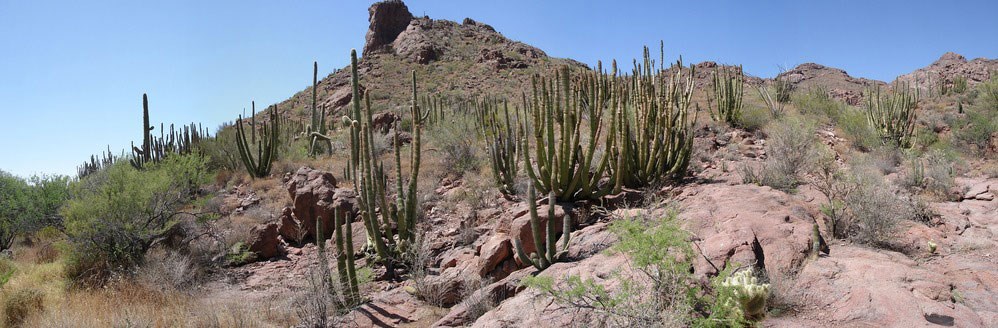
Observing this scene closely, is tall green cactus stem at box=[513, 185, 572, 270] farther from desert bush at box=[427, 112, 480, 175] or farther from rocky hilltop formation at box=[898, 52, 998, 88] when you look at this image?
rocky hilltop formation at box=[898, 52, 998, 88]

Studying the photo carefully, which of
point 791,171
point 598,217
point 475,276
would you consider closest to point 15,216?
point 475,276

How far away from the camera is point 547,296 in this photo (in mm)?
4383

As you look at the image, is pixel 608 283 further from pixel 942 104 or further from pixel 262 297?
pixel 942 104

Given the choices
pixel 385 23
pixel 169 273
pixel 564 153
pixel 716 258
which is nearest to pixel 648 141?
pixel 564 153

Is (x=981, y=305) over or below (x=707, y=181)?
below

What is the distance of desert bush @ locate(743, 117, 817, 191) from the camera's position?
7.53 m

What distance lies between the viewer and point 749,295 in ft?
12.1

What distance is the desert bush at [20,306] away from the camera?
5906mm

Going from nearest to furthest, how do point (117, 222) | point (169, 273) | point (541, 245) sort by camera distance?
1. point (541, 245)
2. point (169, 273)
3. point (117, 222)

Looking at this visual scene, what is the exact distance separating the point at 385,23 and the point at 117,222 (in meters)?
52.2

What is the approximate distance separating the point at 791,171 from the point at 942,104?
1643 cm

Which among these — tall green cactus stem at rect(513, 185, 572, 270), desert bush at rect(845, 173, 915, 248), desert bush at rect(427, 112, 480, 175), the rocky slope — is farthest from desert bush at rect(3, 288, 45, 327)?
desert bush at rect(845, 173, 915, 248)

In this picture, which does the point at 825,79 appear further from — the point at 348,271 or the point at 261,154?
the point at 348,271

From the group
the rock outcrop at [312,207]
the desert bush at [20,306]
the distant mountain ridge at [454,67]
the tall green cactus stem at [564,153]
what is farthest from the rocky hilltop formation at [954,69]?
the desert bush at [20,306]
